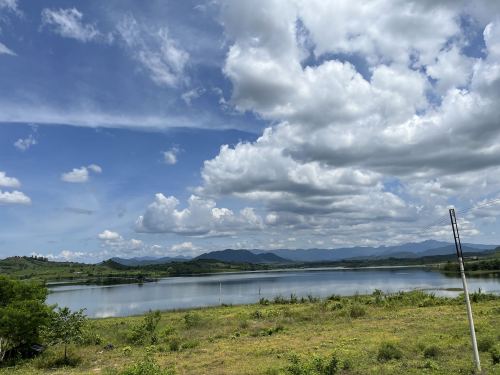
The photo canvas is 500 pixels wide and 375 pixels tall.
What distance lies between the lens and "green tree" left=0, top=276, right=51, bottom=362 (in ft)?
93.1

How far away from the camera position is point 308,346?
26641mm

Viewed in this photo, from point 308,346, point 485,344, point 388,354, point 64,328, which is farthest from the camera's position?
point 64,328

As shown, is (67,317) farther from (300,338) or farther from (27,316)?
(300,338)

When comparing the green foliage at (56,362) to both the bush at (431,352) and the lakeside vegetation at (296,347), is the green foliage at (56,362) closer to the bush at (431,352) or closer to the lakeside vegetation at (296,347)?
the lakeside vegetation at (296,347)

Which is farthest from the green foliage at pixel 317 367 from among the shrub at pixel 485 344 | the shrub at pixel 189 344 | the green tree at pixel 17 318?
the green tree at pixel 17 318

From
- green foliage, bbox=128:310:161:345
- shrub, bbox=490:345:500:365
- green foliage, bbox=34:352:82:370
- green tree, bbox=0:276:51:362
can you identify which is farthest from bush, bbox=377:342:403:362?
green tree, bbox=0:276:51:362

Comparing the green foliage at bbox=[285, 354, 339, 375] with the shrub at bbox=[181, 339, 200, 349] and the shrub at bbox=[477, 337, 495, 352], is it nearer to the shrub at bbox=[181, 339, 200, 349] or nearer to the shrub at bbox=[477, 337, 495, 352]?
the shrub at bbox=[477, 337, 495, 352]

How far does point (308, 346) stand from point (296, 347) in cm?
78

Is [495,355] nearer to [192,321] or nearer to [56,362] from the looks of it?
[56,362]

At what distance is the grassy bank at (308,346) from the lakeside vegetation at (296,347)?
0.05m

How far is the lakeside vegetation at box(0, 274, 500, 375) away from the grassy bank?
5 cm

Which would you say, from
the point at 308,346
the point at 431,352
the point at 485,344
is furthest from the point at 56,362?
the point at 485,344

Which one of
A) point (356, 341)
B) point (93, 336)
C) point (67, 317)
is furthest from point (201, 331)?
point (356, 341)

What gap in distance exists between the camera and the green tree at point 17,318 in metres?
28.4
